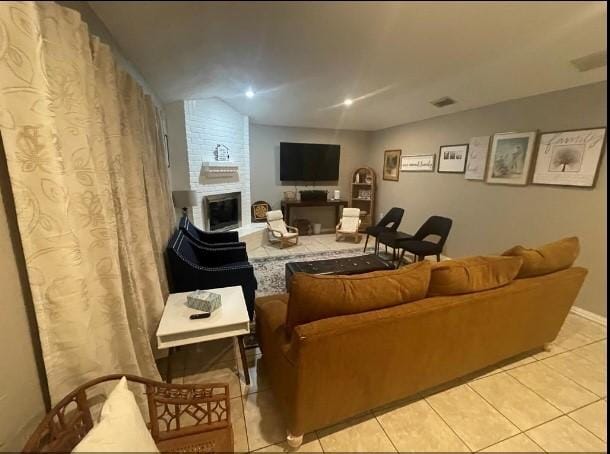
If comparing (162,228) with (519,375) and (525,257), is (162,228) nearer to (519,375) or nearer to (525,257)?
(525,257)

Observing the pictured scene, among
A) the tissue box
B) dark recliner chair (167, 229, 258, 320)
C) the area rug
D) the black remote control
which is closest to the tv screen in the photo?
the area rug

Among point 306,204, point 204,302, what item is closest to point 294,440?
point 204,302

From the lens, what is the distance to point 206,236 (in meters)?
3.07

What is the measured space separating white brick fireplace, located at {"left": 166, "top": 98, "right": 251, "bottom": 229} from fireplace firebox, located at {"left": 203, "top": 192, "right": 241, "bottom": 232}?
0.23 feet

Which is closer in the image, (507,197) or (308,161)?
(507,197)

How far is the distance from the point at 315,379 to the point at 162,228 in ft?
5.65

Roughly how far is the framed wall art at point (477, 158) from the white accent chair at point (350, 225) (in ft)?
6.45

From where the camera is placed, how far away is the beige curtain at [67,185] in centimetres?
68

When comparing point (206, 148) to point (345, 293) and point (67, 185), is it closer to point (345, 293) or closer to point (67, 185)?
point (67, 185)

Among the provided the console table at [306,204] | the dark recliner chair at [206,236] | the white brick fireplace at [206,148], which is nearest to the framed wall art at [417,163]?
the console table at [306,204]

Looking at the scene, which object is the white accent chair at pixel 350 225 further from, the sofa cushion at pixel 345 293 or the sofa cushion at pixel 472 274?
the sofa cushion at pixel 345 293

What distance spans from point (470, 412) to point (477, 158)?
2974mm

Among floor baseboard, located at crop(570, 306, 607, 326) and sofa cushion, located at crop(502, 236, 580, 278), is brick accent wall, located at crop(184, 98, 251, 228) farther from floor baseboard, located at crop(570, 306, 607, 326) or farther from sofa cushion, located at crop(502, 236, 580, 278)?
floor baseboard, located at crop(570, 306, 607, 326)

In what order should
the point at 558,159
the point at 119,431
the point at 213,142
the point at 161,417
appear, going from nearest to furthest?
the point at 119,431
the point at 161,417
the point at 558,159
the point at 213,142
